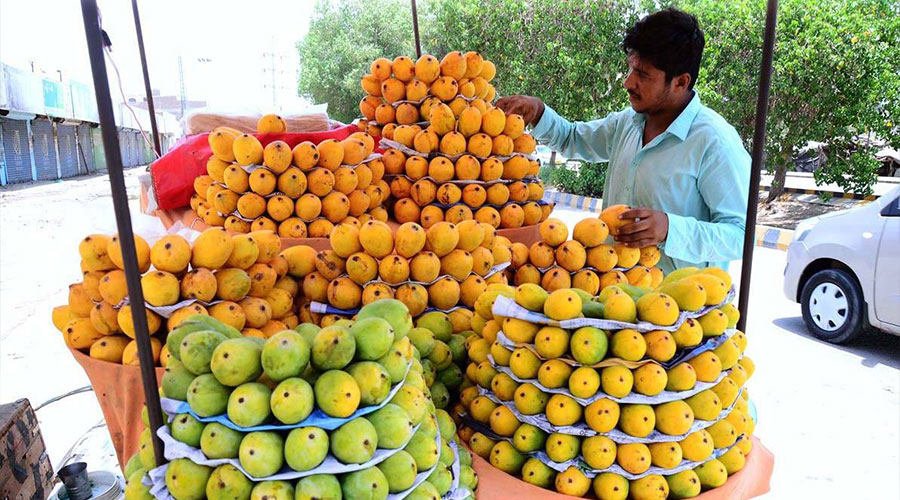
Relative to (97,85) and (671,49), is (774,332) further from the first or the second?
(97,85)

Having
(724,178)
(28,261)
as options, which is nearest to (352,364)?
(724,178)

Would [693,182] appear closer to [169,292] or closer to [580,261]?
[580,261]

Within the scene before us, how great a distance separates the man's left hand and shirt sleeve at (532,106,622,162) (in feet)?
3.98

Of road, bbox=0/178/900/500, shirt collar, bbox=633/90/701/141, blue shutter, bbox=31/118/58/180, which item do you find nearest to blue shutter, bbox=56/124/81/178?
blue shutter, bbox=31/118/58/180

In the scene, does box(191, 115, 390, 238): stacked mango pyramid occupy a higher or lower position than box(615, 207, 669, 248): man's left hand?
higher

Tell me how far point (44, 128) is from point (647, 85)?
23.5 meters

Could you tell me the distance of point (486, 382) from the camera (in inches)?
68.0

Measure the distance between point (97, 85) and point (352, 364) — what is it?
728mm

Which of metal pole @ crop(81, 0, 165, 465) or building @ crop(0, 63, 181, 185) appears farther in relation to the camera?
building @ crop(0, 63, 181, 185)

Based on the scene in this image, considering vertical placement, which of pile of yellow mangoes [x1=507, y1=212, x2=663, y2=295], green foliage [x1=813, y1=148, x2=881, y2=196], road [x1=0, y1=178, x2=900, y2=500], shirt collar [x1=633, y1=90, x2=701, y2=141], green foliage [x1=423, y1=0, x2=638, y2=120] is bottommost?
road [x1=0, y1=178, x2=900, y2=500]

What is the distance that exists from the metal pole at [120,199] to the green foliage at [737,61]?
1035 centimetres

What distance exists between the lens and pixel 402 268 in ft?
6.11

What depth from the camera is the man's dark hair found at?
7.89 ft

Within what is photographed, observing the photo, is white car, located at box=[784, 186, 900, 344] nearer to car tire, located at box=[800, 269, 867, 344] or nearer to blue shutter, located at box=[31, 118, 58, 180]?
car tire, located at box=[800, 269, 867, 344]
